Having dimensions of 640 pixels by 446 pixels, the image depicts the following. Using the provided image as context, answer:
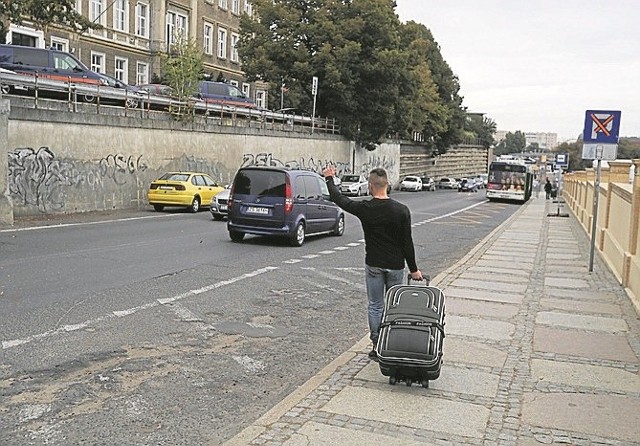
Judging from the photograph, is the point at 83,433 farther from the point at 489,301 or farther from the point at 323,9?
the point at 323,9

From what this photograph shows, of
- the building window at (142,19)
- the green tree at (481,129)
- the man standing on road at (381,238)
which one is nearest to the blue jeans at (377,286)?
the man standing on road at (381,238)

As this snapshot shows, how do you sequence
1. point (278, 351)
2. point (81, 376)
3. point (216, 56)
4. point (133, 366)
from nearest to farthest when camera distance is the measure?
point (81, 376)
point (133, 366)
point (278, 351)
point (216, 56)

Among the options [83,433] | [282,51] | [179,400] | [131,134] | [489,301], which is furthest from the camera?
[282,51]

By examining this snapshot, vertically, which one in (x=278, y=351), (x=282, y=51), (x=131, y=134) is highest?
(x=282, y=51)

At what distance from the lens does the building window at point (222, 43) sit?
57.9 metres

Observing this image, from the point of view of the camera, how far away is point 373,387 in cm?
624

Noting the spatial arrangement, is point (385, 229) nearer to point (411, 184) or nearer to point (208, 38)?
point (208, 38)

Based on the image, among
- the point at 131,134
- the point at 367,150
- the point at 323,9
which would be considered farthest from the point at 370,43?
the point at 131,134

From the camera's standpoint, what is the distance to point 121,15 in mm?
46375

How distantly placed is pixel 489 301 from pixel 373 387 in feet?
15.9

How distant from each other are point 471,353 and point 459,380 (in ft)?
3.38

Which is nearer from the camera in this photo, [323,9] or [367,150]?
[323,9]

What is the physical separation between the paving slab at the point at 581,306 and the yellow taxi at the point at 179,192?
57.5 feet

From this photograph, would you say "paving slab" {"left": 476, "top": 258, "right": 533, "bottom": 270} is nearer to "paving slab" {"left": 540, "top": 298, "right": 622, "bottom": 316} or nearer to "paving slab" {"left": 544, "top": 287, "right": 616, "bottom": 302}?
"paving slab" {"left": 544, "top": 287, "right": 616, "bottom": 302}
